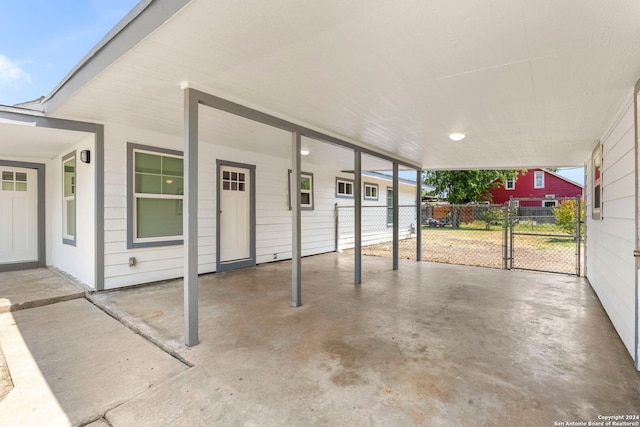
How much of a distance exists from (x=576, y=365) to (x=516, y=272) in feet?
13.7

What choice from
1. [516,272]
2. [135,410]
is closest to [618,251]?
[516,272]

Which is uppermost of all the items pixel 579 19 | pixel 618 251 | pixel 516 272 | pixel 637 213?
pixel 579 19

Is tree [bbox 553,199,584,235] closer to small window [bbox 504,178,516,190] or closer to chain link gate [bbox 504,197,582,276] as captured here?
chain link gate [bbox 504,197,582,276]

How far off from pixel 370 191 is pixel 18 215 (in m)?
8.76

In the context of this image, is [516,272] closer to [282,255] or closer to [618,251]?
[618,251]

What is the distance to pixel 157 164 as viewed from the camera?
491 centimetres

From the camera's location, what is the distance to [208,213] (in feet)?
18.4

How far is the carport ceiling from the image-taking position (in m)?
1.78

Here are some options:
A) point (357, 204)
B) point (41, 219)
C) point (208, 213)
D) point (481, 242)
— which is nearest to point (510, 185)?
point (481, 242)

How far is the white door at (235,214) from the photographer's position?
19.5 ft

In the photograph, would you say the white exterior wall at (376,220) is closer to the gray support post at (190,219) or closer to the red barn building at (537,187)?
the gray support post at (190,219)

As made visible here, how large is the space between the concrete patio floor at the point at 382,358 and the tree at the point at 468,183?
16643mm

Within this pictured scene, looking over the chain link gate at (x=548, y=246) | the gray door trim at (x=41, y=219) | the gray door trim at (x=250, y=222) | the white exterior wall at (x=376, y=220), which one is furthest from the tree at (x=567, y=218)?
the gray door trim at (x=41, y=219)

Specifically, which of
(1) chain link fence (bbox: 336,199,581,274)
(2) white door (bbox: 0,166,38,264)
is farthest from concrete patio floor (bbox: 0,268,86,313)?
(1) chain link fence (bbox: 336,199,581,274)
